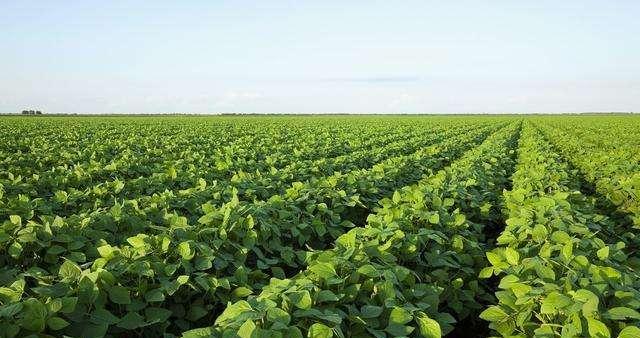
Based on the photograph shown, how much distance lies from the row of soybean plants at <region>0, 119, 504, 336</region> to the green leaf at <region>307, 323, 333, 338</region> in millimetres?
1033

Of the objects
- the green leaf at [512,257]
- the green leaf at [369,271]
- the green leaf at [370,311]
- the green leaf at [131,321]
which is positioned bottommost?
the green leaf at [131,321]

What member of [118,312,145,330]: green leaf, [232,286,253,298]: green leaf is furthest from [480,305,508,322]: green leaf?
[118,312,145,330]: green leaf

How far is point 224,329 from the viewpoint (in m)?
2.28

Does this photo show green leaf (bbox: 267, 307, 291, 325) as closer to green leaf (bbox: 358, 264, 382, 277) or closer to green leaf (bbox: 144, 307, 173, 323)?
green leaf (bbox: 358, 264, 382, 277)

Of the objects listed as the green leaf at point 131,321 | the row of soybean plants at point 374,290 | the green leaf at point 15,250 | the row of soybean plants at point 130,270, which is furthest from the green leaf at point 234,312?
the green leaf at point 15,250

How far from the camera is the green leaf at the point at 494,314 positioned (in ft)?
9.03

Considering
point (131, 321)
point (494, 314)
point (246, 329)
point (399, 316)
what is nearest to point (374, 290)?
point (399, 316)

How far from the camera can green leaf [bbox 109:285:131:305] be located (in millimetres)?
2770

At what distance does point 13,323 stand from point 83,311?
390 millimetres

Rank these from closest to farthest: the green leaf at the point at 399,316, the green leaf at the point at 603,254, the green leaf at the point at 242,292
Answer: the green leaf at the point at 399,316
the green leaf at the point at 242,292
the green leaf at the point at 603,254

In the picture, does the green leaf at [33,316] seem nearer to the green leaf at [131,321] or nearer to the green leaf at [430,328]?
the green leaf at [131,321]

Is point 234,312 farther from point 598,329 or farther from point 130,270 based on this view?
point 598,329

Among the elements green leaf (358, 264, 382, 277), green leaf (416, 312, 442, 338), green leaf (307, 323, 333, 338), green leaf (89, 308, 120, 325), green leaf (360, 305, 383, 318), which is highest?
green leaf (358, 264, 382, 277)

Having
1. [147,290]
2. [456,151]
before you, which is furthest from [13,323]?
[456,151]
